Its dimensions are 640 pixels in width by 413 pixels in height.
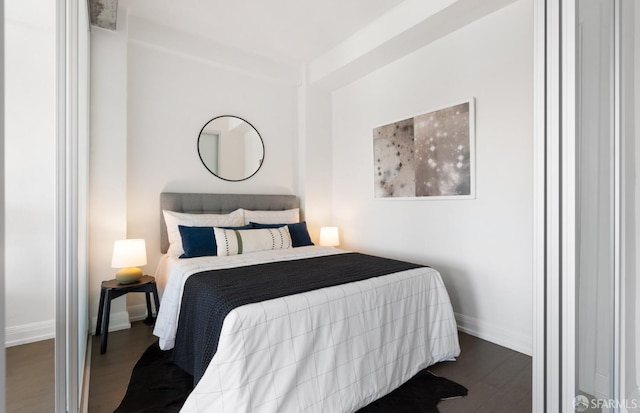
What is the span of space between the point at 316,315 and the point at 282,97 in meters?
3.23

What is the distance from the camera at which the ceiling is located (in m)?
2.84

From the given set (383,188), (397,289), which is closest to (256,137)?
(383,188)

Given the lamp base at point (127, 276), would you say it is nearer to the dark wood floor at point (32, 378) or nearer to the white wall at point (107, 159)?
the white wall at point (107, 159)

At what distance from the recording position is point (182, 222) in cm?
302

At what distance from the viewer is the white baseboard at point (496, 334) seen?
7.64ft

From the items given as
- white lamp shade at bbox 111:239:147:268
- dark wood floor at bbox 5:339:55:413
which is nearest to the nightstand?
white lamp shade at bbox 111:239:147:268

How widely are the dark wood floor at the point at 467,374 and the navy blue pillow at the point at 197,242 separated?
0.77 meters

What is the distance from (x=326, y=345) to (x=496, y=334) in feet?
5.56

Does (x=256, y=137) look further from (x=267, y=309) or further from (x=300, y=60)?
(x=267, y=309)

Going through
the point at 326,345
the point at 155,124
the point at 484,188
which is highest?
the point at 155,124

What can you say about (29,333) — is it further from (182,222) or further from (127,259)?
(182,222)

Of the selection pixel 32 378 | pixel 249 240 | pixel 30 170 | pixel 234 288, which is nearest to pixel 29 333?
pixel 32 378

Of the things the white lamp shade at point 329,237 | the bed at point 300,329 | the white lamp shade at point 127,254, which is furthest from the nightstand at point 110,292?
the white lamp shade at point 329,237

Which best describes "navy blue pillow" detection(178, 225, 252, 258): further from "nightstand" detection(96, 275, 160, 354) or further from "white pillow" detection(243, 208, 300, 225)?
"white pillow" detection(243, 208, 300, 225)
